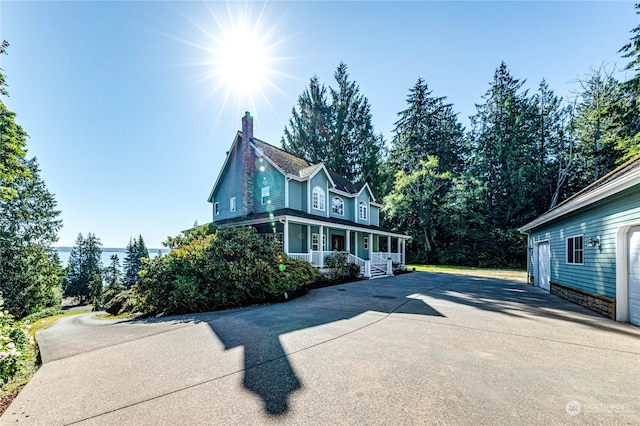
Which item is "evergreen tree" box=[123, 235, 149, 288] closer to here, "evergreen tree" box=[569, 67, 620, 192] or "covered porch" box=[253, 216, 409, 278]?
"covered porch" box=[253, 216, 409, 278]

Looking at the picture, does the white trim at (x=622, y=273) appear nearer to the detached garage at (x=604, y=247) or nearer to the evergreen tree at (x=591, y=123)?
the detached garage at (x=604, y=247)

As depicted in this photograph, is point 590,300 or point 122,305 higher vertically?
point 590,300

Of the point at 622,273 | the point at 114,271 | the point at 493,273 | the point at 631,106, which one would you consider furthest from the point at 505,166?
the point at 114,271

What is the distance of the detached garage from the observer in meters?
5.75

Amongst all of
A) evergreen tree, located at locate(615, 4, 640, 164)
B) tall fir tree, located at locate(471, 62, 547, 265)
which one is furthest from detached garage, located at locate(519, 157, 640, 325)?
tall fir tree, located at locate(471, 62, 547, 265)

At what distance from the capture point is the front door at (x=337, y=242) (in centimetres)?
1881

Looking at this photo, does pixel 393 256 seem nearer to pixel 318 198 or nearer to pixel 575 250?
pixel 318 198

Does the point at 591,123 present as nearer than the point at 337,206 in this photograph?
No

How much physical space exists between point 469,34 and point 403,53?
2.66 meters

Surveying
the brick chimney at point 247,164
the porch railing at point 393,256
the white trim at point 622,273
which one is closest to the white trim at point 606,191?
A: the white trim at point 622,273

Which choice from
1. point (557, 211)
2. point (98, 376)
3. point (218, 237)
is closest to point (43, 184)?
point (218, 237)

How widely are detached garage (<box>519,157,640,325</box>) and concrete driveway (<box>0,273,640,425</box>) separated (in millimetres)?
774

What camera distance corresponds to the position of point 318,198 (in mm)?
17641

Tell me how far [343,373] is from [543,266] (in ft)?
43.1
